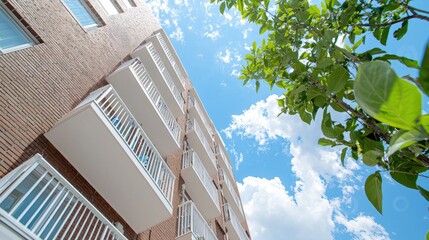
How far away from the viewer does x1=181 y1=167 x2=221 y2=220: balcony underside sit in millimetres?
9781

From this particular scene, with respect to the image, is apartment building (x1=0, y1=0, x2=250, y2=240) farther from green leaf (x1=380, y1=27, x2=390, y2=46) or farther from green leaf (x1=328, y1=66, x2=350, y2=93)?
green leaf (x1=380, y1=27, x2=390, y2=46)

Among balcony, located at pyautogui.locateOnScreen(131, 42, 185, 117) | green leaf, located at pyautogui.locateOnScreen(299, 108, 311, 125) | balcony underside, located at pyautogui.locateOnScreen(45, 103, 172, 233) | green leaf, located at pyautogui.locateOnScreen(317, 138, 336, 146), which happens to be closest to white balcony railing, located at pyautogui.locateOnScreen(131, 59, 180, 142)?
balcony, located at pyautogui.locateOnScreen(131, 42, 185, 117)

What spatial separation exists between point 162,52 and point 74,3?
18.2 ft

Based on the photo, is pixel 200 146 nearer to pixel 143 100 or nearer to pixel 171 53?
pixel 143 100

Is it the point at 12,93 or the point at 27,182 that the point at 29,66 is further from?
the point at 27,182

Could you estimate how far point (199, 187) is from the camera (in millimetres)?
9875

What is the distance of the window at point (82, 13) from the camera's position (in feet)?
23.5

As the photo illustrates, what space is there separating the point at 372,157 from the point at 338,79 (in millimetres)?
431

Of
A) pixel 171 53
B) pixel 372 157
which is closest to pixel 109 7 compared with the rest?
pixel 171 53

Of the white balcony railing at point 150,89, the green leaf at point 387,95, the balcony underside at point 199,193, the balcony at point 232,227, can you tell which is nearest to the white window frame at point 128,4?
the white balcony railing at point 150,89

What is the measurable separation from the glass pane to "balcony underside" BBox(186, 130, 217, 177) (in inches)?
335

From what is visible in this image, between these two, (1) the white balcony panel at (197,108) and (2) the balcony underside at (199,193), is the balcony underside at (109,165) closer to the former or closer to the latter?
(2) the balcony underside at (199,193)

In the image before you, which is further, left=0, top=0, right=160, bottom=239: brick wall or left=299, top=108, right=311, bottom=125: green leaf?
left=0, top=0, right=160, bottom=239: brick wall

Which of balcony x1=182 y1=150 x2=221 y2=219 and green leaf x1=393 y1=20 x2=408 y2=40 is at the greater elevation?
green leaf x1=393 y1=20 x2=408 y2=40
